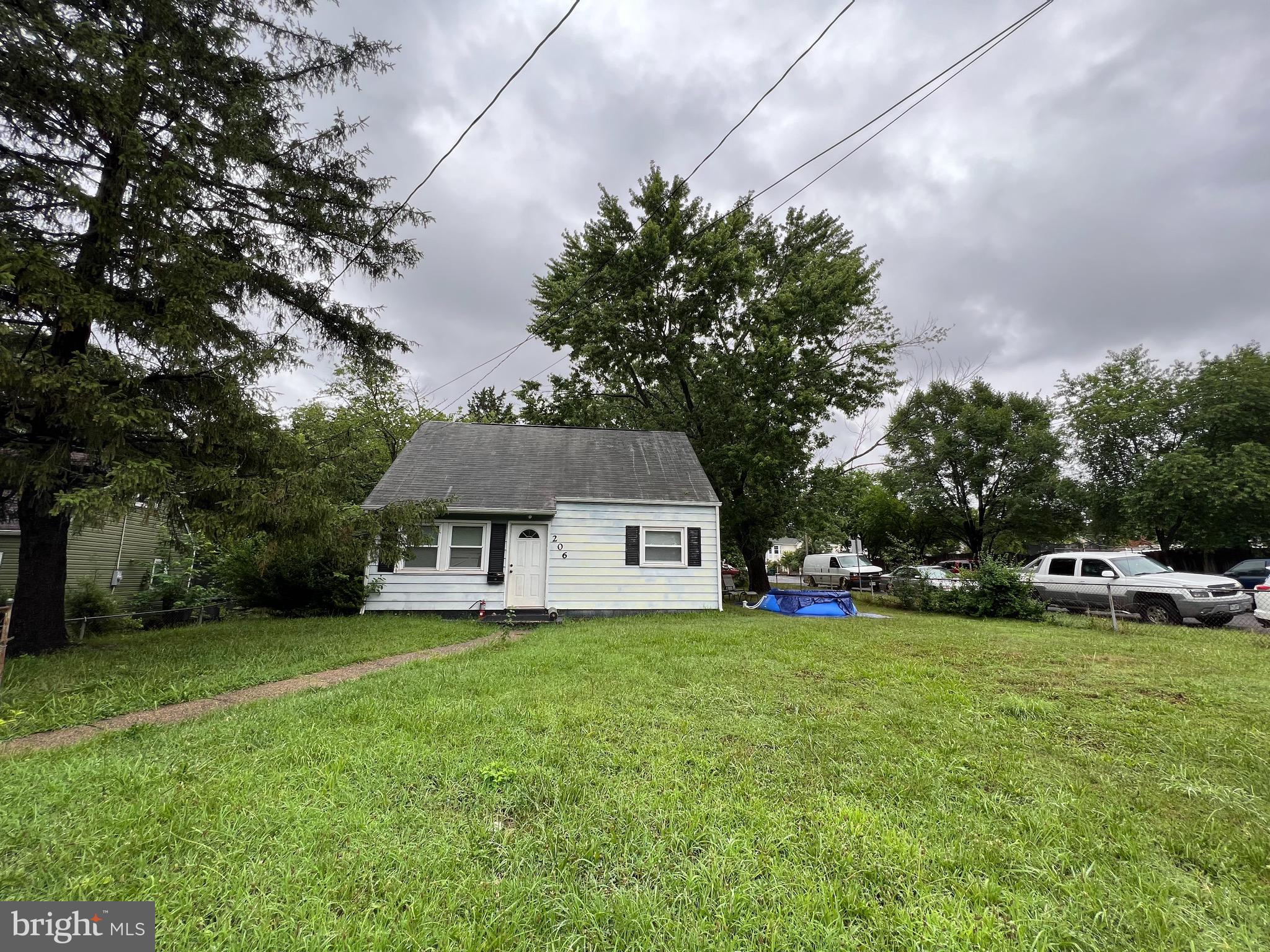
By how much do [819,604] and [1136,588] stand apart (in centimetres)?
670

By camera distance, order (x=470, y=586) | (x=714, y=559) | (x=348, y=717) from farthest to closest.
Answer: (x=714, y=559), (x=470, y=586), (x=348, y=717)

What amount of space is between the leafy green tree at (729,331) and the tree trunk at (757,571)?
45mm

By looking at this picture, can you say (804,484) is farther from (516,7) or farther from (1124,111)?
(516,7)

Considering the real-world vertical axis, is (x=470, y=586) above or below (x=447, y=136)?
below

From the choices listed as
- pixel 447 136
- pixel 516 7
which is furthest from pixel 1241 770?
pixel 447 136

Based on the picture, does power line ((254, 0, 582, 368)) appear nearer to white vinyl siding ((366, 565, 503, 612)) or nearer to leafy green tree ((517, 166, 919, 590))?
white vinyl siding ((366, 565, 503, 612))

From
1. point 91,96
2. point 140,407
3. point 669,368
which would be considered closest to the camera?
point 91,96

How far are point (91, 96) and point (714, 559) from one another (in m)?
12.6

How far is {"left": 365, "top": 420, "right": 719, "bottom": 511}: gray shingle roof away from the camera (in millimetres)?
12234

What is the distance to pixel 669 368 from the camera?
786 inches

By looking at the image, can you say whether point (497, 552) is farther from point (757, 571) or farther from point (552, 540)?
point (757, 571)

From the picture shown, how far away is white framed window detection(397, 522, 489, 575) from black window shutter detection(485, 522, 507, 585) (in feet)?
0.32

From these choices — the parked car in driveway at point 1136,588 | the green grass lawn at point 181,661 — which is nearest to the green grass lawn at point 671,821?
the green grass lawn at point 181,661

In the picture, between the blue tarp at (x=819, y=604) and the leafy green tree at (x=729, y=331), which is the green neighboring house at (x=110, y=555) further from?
the blue tarp at (x=819, y=604)
